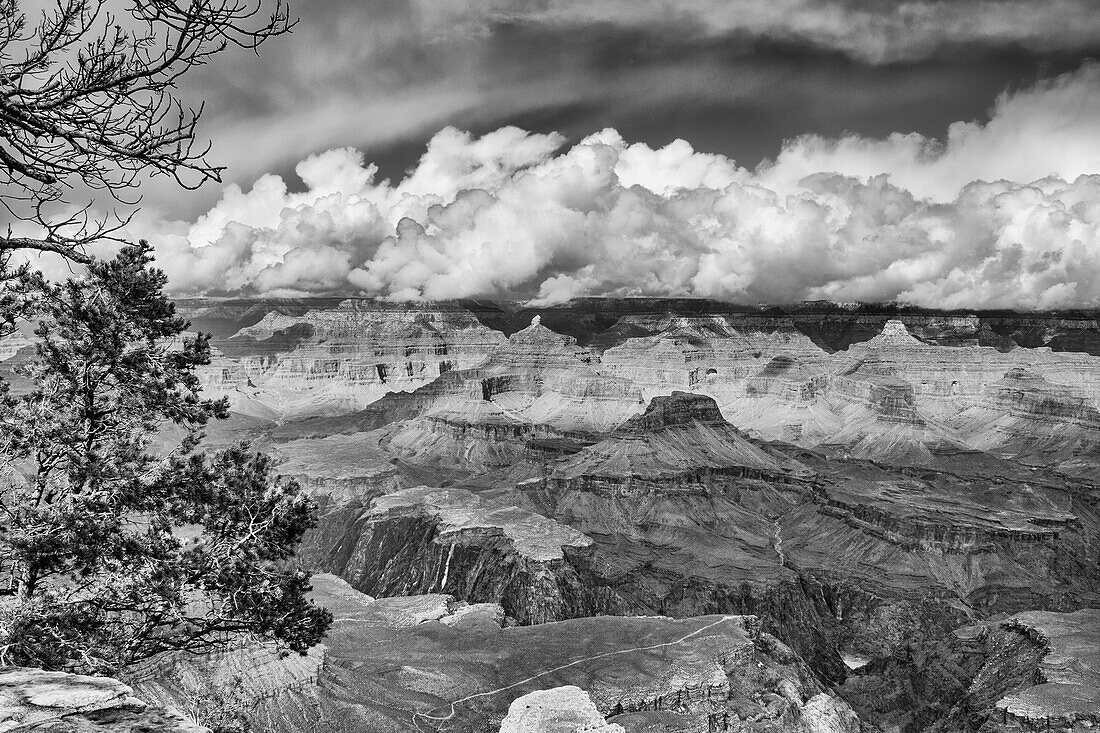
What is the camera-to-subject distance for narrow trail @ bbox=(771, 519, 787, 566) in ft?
348

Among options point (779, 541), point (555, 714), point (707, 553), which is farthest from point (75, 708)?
point (779, 541)

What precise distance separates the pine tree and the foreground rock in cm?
256

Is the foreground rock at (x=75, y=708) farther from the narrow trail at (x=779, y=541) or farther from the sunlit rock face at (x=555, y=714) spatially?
the narrow trail at (x=779, y=541)

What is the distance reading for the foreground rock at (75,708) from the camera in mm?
8664

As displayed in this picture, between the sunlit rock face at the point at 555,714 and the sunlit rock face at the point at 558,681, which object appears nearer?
the sunlit rock face at the point at 555,714

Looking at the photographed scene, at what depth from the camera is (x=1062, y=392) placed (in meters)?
192

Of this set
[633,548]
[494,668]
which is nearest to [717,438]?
[633,548]

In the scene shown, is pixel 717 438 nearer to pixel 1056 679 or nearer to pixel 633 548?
pixel 633 548

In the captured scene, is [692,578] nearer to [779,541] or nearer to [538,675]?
[779,541]

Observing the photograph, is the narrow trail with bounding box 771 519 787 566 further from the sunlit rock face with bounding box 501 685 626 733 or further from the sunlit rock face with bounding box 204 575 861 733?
the sunlit rock face with bounding box 501 685 626 733

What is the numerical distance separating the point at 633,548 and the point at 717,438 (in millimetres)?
54861

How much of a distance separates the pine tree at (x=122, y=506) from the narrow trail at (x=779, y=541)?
99195mm

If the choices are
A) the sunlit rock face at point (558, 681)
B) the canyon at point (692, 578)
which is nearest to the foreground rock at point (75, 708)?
the canyon at point (692, 578)

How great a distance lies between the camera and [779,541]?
380 feet
